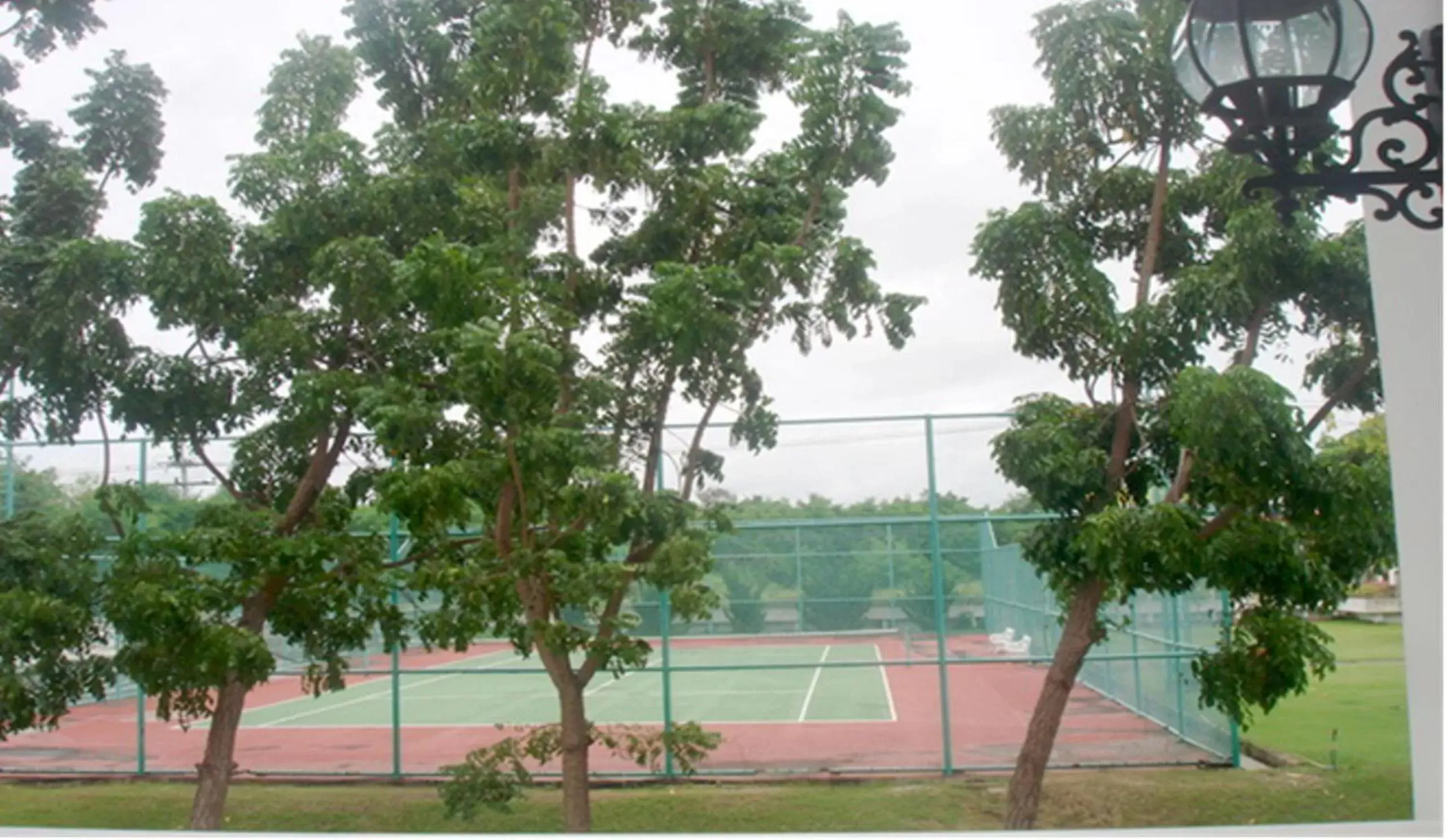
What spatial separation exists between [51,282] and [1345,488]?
4.31 meters

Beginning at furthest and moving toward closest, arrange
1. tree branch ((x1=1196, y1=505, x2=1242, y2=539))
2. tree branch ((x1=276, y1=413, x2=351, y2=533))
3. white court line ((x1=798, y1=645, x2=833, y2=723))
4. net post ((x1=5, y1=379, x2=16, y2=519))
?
white court line ((x1=798, y1=645, x2=833, y2=723)), net post ((x1=5, y1=379, x2=16, y2=519)), tree branch ((x1=276, y1=413, x2=351, y2=533)), tree branch ((x1=1196, y1=505, x2=1242, y2=539))

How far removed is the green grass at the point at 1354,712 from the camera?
4.08 meters

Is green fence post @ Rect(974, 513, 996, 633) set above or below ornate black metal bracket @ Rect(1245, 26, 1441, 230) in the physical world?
below

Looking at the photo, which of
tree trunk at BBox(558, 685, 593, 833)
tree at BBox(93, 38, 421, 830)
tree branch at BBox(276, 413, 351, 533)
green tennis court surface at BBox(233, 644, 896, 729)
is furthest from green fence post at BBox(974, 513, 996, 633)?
tree branch at BBox(276, 413, 351, 533)

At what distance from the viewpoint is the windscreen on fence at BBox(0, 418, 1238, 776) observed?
15.7ft

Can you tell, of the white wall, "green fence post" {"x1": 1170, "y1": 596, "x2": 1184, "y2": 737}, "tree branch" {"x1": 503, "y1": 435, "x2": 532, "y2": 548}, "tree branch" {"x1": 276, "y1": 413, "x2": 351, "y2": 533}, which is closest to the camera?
the white wall

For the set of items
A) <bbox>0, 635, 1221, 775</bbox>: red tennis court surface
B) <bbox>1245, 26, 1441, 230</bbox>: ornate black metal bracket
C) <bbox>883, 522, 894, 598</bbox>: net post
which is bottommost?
<bbox>0, 635, 1221, 775</bbox>: red tennis court surface

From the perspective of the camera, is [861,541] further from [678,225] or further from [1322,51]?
[1322,51]

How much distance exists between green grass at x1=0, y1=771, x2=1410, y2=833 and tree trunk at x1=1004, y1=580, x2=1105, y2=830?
82 mm

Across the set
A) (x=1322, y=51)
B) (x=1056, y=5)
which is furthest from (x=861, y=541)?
(x=1322, y=51)

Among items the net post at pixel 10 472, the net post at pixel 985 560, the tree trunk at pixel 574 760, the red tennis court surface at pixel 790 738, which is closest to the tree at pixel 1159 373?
the red tennis court surface at pixel 790 738

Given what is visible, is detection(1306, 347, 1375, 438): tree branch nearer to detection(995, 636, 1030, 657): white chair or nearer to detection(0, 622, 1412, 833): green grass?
detection(0, 622, 1412, 833): green grass

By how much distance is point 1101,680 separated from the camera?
5.10 metres

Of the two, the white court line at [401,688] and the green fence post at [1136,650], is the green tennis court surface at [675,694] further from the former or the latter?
the green fence post at [1136,650]
